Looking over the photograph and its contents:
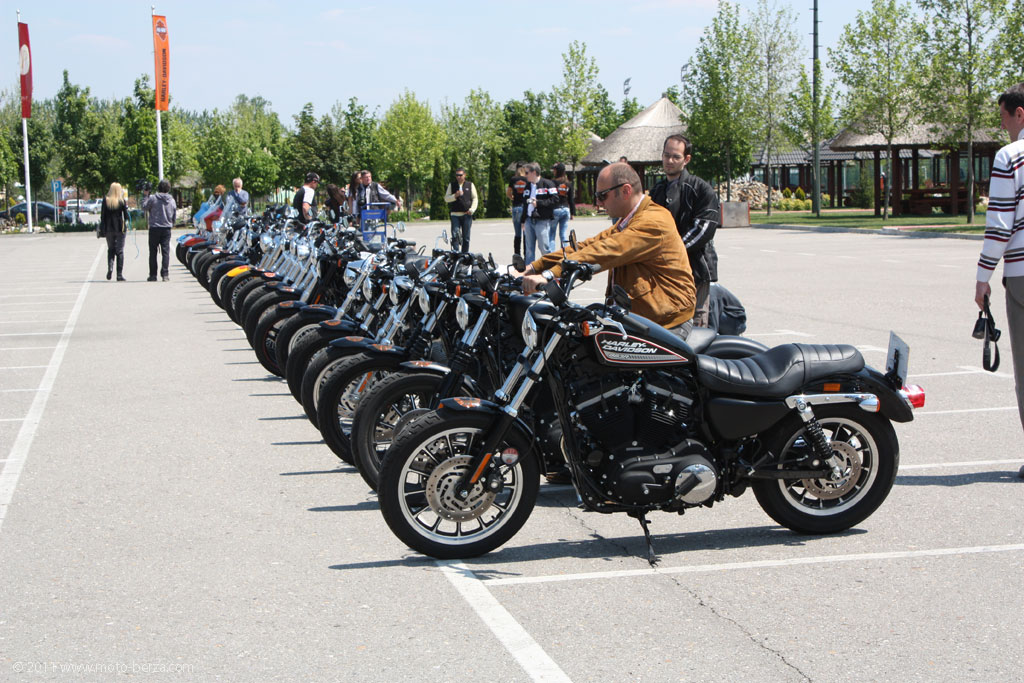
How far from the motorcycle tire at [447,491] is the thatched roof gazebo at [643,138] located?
5898 cm

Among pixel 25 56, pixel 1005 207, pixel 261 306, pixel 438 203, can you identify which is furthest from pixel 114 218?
pixel 438 203

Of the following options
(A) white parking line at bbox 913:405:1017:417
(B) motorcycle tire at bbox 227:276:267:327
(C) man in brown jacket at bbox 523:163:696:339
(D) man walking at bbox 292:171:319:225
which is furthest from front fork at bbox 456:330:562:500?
(D) man walking at bbox 292:171:319:225

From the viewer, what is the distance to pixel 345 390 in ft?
22.3

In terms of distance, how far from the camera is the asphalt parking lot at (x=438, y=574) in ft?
13.7

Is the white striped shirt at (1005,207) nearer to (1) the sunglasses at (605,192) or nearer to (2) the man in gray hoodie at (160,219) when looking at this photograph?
(1) the sunglasses at (605,192)

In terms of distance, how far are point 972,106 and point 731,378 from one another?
3084cm

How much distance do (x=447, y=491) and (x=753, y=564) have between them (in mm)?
1363

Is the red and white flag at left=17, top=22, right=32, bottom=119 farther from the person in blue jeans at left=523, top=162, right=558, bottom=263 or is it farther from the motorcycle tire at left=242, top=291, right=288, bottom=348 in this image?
the motorcycle tire at left=242, top=291, right=288, bottom=348

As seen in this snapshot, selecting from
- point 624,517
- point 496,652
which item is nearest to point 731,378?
point 624,517

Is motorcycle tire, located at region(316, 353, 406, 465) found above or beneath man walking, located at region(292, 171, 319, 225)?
beneath

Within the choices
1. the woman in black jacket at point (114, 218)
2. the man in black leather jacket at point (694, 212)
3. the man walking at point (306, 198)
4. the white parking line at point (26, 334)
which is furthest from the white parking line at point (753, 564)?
the woman in black jacket at point (114, 218)

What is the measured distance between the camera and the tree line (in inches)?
1348

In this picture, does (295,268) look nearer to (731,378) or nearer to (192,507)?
(192,507)

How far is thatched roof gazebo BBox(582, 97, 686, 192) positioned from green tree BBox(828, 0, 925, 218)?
2331 centimetres
